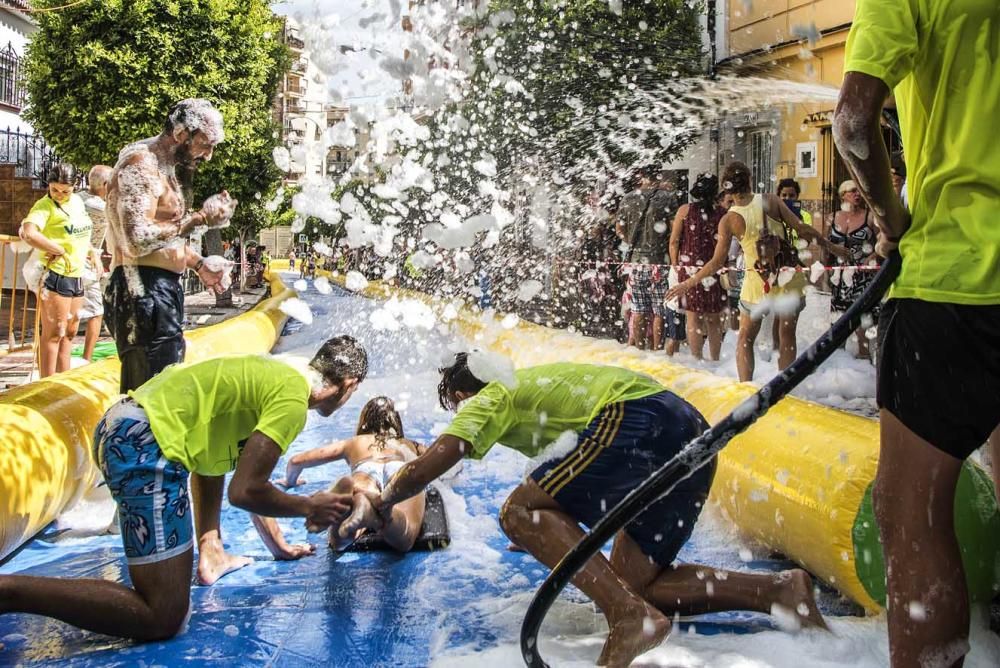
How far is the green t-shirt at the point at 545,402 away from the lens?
3.02 metres

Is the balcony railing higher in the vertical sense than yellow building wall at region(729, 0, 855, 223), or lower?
higher

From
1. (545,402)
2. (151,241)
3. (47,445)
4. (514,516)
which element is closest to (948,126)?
(545,402)

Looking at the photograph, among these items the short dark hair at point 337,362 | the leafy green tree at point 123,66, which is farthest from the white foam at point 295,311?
the short dark hair at point 337,362

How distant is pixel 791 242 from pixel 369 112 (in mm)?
7788

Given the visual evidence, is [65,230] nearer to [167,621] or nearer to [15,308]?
[167,621]

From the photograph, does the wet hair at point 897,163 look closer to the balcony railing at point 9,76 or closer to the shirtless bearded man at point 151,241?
the shirtless bearded man at point 151,241

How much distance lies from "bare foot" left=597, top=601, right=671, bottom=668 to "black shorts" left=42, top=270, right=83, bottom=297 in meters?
5.72

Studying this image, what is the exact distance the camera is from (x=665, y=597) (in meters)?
3.03

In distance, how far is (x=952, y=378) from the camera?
1.81m

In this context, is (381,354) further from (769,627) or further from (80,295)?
(769,627)

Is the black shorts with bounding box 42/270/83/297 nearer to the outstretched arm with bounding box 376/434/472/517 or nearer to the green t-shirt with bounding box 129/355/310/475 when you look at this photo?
the green t-shirt with bounding box 129/355/310/475

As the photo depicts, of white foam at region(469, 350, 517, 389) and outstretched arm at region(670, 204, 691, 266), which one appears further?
outstretched arm at region(670, 204, 691, 266)

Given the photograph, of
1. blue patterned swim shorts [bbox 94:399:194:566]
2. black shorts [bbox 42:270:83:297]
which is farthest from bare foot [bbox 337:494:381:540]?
black shorts [bbox 42:270:83:297]

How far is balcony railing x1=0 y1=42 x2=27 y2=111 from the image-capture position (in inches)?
905
